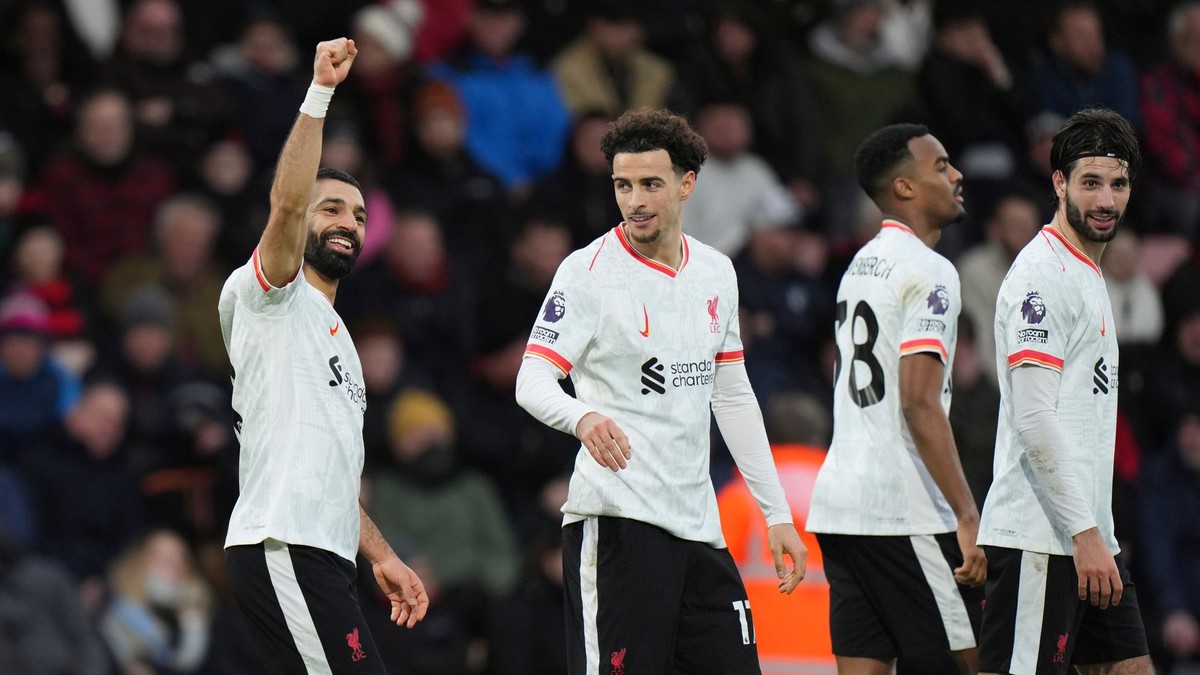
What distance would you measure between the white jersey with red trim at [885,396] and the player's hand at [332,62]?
103 inches

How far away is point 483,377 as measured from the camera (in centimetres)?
1253

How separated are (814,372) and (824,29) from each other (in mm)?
3269

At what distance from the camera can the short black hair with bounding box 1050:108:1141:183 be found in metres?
7.11

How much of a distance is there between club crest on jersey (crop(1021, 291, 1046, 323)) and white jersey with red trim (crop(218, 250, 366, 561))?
257 centimetres

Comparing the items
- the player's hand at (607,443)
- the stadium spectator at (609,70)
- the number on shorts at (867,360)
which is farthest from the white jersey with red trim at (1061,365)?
the stadium spectator at (609,70)

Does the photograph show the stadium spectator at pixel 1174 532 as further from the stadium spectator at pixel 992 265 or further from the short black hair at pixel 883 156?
the short black hair at pixel 883 156

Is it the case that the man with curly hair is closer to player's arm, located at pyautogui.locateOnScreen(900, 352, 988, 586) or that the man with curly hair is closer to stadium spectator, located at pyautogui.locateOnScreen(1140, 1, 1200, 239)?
player's arm, located at pyautogui.locateOnScreen(900, 352, 988, 586)

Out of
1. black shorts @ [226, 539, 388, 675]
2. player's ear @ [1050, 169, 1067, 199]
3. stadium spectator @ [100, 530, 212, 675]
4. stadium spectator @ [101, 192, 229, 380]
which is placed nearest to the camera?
black shorts @ [226, 539, 388, 675]

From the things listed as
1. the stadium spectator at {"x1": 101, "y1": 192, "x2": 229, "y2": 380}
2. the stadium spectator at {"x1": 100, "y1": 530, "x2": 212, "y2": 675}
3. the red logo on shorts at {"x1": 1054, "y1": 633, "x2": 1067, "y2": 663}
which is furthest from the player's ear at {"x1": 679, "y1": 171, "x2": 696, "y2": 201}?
the stadium spectator at {"x1": 101, "y1": 192, "x2": 229, "y2": 380}

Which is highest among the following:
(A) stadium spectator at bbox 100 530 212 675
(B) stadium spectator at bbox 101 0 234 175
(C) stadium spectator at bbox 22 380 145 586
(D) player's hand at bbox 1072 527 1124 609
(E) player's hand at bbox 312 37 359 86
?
(B) stadium spectator at bbox 101 0 234 175

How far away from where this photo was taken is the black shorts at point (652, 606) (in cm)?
666

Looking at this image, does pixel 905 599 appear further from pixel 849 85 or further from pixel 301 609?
pixel 849 85

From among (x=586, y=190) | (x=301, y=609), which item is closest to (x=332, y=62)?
(x=301, y=609)

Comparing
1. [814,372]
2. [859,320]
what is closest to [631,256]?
[859,320]
